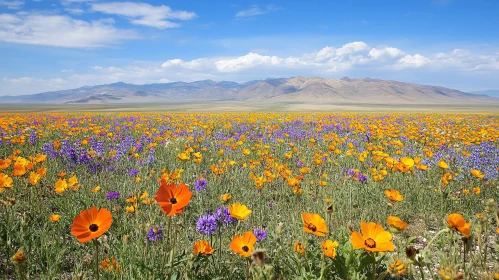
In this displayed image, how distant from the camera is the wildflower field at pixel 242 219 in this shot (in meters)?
2.01

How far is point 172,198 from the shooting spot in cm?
199

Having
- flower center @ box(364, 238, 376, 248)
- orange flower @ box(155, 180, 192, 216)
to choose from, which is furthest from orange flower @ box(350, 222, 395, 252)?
orange flower @ box(155, 180, 192, 216)

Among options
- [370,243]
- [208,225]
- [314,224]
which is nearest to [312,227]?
[314,224]

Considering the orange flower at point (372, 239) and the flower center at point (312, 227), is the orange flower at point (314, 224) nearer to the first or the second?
the flower center at point (312, 227)

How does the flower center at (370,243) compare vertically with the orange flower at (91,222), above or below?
below

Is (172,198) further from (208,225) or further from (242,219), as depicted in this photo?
(208,225)

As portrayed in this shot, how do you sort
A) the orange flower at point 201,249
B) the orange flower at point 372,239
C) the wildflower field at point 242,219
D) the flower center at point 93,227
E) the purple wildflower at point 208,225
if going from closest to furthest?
the orange flower at point 372,239, the flower center at point 93,227, the wildflower field at point 242,219, the orange flower at point 201,249, the purple wildflower at point 208,225

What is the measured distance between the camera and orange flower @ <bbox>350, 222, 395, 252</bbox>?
5.69ft

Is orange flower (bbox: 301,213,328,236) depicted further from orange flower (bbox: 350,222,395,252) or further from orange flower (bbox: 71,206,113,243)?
orange flower (bbox: 71,206,113,243)

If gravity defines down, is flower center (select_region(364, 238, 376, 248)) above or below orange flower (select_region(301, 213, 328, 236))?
below

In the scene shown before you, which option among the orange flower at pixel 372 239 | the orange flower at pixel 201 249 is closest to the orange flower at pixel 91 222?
the orange flower at pixel 201 249

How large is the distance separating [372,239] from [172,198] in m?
1.38

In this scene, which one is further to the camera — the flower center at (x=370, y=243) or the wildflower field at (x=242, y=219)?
the wildflower field at (x=242, y=219)

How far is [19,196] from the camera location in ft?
14.6
